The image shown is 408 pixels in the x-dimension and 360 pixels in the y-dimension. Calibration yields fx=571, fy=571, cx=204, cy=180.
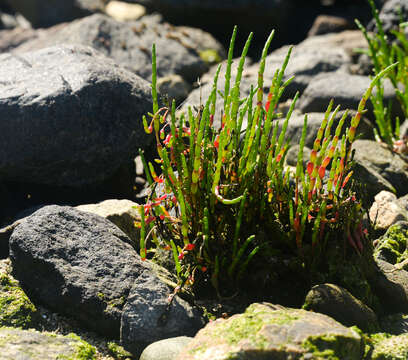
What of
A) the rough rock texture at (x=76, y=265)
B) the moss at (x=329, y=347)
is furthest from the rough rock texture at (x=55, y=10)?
the moss at (x=329, y=347)

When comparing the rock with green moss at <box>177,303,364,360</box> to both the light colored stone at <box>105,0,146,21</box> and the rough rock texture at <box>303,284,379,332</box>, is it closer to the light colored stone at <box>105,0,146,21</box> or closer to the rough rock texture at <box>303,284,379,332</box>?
the rough rock texture at <box>303,284,379,332</box>

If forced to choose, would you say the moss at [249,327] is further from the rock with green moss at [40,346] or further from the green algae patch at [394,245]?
the green algae patch at [394,245]

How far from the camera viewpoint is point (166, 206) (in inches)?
108

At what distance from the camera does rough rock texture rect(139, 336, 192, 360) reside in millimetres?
2285

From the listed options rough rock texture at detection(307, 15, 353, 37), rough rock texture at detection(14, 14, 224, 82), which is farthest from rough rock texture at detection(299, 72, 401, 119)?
rough rock texture at detection(307, 15, 353, 37)

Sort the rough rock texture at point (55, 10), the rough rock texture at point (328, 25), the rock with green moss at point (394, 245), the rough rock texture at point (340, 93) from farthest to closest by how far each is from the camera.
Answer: the rough rock texture at point (55, 10) → the rough rock texture at point (328, 25) → the rough rock texture at point (340, 93) → the rock with green moss at point (394, 245)

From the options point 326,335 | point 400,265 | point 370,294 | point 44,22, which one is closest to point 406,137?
point 400,265

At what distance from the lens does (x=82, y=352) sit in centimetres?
243

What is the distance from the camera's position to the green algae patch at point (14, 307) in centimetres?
261

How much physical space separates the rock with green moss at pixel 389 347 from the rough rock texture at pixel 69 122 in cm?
213

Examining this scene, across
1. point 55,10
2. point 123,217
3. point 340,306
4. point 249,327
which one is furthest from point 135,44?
point 249,327

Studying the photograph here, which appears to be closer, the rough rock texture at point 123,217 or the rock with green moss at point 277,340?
the rock with green moss at point 277,340

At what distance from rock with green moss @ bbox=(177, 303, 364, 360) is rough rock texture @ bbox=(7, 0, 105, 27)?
7711 mm

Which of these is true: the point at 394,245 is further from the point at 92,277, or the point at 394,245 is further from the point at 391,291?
the point at 92,277
